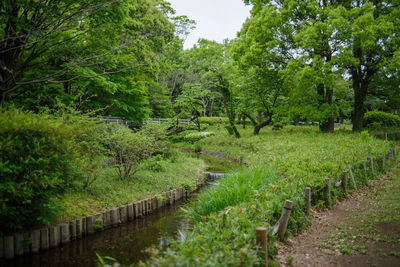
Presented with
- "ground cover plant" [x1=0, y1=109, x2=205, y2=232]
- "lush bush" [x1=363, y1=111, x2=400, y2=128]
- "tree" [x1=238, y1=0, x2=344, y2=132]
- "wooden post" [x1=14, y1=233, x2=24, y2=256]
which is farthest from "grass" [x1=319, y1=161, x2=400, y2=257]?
"lush bush" [x1=363, y1=111, x2=400, y2=128]

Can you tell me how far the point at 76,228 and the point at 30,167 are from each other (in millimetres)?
2034

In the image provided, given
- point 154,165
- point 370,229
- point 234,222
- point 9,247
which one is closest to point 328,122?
point 154,165

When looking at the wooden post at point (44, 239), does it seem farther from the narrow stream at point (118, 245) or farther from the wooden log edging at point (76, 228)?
the narrow stream at point (118, 245)

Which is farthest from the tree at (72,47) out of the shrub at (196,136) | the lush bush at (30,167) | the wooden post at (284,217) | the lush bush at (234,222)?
the shrub at (196,136)

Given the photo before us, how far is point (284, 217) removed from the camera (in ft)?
14.0

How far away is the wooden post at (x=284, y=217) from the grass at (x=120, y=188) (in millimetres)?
4524

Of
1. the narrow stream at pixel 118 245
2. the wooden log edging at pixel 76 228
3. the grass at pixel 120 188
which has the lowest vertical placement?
the narrow stream at pixel 118 245

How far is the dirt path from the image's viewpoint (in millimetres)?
3863

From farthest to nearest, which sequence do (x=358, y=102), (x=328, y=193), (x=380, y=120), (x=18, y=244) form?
1. (x=380, y=120)
2. (x=358, y=102)
3. (x=328, y=193)
4. (x=18, y=244)

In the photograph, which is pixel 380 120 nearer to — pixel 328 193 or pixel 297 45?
pixel 297 45

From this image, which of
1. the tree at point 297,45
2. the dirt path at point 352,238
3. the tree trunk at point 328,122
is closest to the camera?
the dirt path at point 352,238

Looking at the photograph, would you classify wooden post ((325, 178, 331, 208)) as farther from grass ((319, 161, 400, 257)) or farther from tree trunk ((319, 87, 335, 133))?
tree trunk ((319, 87, 335, 133))

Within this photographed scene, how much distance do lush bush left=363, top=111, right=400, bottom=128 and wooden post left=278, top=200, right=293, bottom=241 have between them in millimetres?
19284

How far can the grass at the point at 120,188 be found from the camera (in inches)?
251
